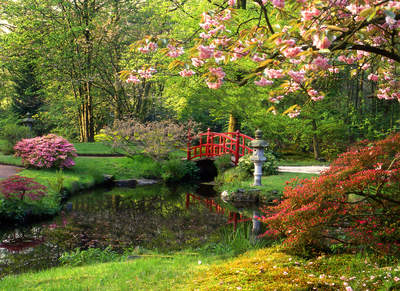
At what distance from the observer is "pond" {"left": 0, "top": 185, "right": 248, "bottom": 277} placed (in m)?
6.41

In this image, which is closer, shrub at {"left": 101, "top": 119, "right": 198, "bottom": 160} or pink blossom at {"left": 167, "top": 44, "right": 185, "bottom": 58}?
pink blossom at {"left": 167, "top": 44, "right": 185, "bottom": 58}

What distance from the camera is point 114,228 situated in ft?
26.3

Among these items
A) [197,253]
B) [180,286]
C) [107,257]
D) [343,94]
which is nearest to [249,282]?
[180,286]

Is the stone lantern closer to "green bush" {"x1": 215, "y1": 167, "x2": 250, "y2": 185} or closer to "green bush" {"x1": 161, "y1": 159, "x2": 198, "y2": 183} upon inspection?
"green bush" {"x1": 215, "y1": 167, "x2": 250, "y2": 185}

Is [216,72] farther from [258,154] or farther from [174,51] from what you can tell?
[258,154]

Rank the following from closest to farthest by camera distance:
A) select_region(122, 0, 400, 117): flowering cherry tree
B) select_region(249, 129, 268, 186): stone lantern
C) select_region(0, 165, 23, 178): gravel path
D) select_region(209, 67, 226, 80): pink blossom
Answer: select_region(122, 0, 400, 117): flowering cherry tree
select_region(209, 67, 226, 80): pink blossom
select_region(249, 129, 268, 186): stone lantern
select_region(0, 165, 23, 178): gravel path

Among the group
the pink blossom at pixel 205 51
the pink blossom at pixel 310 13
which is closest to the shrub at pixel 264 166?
the pink blossom at pixel 205 51

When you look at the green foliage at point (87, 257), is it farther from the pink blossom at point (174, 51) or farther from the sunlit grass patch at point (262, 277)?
the pink blossom at point (174, 51)

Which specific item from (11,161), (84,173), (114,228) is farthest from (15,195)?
(11,161)

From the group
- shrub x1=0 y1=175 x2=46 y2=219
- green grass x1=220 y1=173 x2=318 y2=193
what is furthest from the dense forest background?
shrub x1=0 y1=175 x2=46 y2=219

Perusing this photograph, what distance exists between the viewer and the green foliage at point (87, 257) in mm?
5730

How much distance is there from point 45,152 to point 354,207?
437 inches

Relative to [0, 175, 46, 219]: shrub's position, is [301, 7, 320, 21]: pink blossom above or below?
above

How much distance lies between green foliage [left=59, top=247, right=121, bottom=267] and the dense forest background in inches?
398
